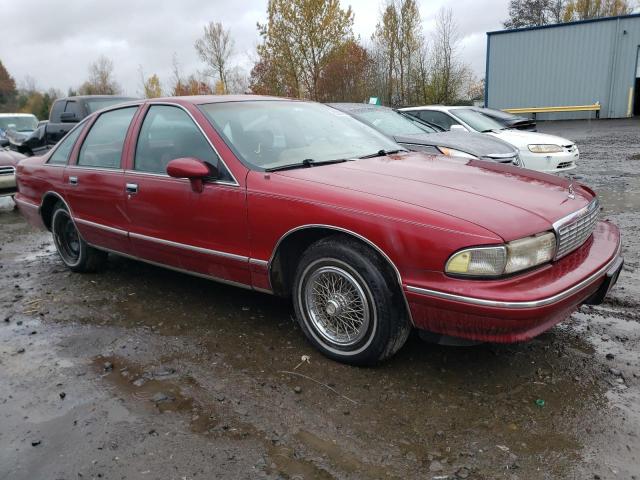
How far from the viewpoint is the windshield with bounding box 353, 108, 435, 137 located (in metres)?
7.90

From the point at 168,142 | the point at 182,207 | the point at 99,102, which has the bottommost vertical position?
the point at 182,207

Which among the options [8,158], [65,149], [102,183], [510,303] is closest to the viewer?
[510,303]

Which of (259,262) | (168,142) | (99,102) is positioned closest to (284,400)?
(259,262)

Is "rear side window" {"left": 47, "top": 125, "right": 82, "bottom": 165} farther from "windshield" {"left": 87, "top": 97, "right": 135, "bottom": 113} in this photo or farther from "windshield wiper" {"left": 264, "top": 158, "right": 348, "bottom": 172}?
"windshield" {"left": 87, "top": 97, "right": 135, "bottom": 113}

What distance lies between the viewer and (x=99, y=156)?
456 centimetres

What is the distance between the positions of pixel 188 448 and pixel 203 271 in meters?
1.51

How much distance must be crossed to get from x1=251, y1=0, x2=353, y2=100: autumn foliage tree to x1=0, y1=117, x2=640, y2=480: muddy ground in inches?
958

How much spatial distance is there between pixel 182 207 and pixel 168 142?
23.3 inches

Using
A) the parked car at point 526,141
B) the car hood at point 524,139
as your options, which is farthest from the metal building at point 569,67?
the car hood at point 524,139

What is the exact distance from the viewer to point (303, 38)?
88.0 feet

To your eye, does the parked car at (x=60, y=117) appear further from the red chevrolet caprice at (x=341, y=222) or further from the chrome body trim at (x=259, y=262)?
the chrome body trim at (x=259, y=262)

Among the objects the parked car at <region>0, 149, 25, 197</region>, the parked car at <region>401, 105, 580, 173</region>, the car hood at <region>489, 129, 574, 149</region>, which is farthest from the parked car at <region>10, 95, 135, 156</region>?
the car hood at <region>489, 129, 574, 149</region>

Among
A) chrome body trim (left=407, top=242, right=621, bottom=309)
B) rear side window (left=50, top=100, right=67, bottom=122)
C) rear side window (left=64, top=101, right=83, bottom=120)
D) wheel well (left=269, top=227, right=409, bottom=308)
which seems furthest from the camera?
rear side window (left=50, top=100, right=67, bottom=122)

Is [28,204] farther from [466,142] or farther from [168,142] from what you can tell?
[466,142]
